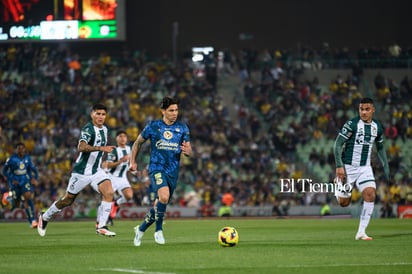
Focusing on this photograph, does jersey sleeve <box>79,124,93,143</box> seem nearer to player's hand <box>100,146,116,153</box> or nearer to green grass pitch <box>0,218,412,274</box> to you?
player's hand <box>100,146,116,153</box>

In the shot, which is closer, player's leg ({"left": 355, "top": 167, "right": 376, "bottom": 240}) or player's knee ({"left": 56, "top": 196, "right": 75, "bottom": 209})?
player's leg ({"left": 355, "top": 167, "right": 376, "bottom": 240})

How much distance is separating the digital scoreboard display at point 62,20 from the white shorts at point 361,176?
23.3m

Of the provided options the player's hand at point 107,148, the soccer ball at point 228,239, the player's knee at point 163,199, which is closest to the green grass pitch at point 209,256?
the soccer ball at point 228,239

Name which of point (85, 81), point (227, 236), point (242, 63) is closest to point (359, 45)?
point (242, 63)

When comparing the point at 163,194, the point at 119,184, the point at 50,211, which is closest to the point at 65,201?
the point at 50,211

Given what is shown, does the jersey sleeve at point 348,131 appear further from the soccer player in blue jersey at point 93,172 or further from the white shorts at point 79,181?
the white shorts at point 79,181

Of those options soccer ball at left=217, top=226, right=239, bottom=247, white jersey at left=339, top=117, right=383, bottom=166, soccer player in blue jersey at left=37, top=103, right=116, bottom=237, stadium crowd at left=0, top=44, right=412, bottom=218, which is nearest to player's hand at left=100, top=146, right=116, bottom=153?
soccer player in blue jersey at left=37, top=103, right=116, bottom=237

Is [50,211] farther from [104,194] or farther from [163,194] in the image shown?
[163,194]

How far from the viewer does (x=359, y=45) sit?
49562 mm

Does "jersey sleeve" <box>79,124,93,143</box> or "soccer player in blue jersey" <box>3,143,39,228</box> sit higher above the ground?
"jersey sleeve" <box>79,124,93,143</box>

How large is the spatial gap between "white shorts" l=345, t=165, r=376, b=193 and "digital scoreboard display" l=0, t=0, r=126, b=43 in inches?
918

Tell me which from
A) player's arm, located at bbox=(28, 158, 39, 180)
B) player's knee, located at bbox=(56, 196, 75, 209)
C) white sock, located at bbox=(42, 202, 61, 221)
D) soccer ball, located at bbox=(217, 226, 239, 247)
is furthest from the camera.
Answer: player's arm, located at bbox=(28, 158, 39, 180)

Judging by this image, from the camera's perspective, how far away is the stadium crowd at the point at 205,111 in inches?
1529

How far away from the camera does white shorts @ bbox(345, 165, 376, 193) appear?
17.7 m
